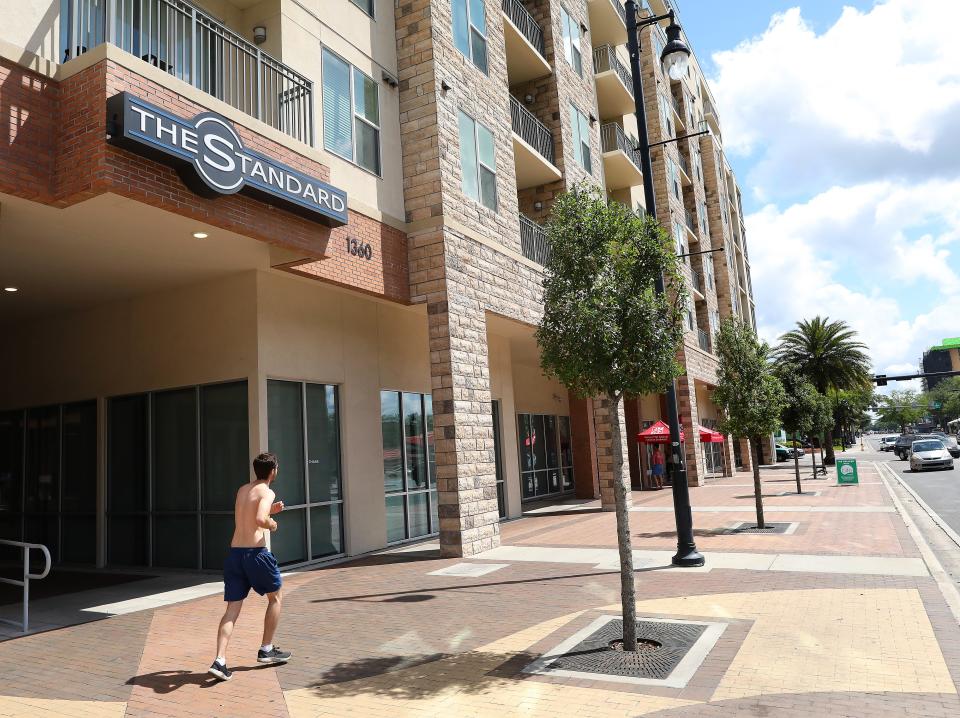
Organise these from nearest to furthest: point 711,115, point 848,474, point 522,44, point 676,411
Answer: point 676,411 < point 522,44 < point 848,474 < point 711,115

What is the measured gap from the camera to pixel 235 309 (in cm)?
1180

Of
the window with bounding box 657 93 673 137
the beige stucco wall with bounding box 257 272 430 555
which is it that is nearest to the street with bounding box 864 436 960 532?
the beige stucco wall with bounding box 257 272 430 555

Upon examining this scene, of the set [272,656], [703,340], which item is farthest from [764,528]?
[703,340]

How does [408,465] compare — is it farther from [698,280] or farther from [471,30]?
[698,280]

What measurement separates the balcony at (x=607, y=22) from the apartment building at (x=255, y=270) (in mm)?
9695

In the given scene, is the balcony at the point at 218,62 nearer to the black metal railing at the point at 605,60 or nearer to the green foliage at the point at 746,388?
the green foliage at the point at 746,388

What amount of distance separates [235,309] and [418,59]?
6.16 metres

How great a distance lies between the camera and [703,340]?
34844mm

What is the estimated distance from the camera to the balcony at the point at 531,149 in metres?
17.4

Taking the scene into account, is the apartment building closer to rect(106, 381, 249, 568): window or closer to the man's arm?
rect(106, 381, 249, 568): window

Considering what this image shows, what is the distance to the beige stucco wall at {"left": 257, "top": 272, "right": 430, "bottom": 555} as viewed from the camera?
1191cm

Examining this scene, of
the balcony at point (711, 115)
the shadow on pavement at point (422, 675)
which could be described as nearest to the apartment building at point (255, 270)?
the shadow on pavement at point (422, 675)

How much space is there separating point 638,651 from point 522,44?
1630 cm

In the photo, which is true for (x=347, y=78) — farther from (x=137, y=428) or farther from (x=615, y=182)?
(x=615, y=182)
